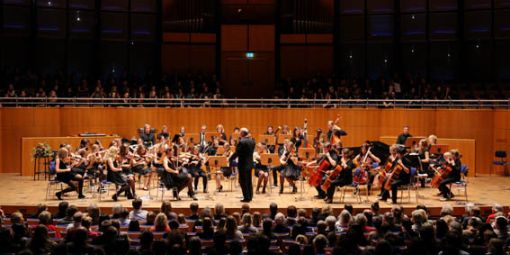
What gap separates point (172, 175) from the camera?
1523 cm

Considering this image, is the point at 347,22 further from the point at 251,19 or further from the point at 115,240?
the point at 115,240

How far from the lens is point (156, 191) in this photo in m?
17.0

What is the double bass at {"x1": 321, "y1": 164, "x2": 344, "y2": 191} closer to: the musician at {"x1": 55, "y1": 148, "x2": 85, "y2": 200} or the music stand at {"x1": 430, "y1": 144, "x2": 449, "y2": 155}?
the music stand at {"x1": 430, "y1": 144, "x2": 449, "y2": 155}

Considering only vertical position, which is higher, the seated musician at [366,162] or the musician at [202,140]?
the musician at [202,140]

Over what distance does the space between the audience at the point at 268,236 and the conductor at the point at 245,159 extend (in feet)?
11.8

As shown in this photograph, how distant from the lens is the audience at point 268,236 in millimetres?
7980

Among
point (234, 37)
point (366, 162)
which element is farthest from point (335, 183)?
point (234, 37)

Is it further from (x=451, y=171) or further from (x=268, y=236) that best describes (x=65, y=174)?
(x=451, y=171)

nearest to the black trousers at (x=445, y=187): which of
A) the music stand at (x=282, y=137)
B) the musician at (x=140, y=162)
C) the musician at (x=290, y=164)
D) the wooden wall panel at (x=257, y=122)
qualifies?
the musician at (x=290, y=164)

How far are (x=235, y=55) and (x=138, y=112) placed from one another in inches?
257

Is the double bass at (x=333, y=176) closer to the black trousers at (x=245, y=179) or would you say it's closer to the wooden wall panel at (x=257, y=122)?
the black trousers at (x=245, y=179)

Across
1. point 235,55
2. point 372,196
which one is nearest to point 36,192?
point 372,196

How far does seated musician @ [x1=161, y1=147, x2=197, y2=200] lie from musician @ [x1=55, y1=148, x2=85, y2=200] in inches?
81.6

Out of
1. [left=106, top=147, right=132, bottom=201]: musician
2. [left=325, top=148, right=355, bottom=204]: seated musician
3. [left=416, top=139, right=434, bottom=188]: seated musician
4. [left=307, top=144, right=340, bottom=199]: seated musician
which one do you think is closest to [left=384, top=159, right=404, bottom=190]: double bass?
[left=325, top=148, right=355, bottom=204]: seated musician
